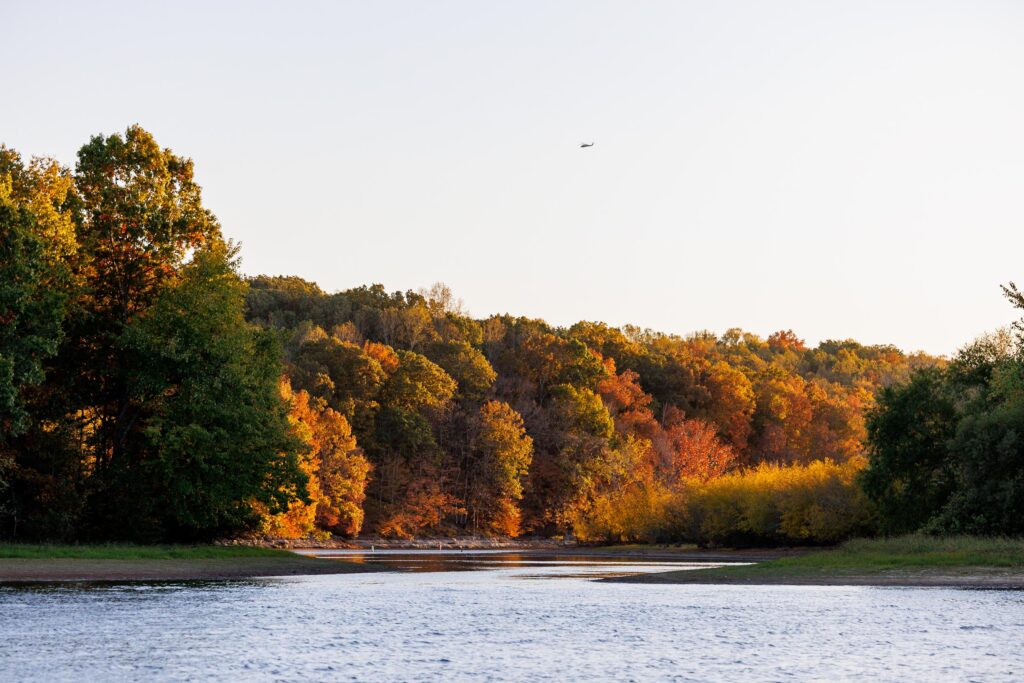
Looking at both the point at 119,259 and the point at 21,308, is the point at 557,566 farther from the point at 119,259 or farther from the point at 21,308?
the point at 21,308

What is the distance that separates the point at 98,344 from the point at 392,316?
8304cm

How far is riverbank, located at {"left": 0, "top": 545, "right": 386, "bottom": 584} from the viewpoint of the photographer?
51.9m

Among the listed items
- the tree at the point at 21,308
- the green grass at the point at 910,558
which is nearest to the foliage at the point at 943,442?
the green grass at the point at 910,558

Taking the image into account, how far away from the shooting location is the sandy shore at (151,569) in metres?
51.2

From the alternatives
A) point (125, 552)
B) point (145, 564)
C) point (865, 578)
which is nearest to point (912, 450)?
point (865, 578)

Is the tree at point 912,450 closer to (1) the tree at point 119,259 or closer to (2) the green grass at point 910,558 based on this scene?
(2) the green grass at point 910,558

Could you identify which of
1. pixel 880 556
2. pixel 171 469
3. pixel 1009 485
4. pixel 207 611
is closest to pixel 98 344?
pixel 171 469

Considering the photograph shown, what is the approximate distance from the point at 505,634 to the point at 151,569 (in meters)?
26.5

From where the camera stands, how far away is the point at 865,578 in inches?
2103

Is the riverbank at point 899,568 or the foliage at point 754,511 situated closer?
the riverbank at point 899,568

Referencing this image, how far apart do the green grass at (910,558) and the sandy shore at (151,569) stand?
68.9 feet

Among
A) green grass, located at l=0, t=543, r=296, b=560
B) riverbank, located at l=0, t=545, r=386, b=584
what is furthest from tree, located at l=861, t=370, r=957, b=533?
green grass, located at l=0, t=543, r=296, b=560

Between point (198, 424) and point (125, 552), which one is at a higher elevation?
point (198, 424)

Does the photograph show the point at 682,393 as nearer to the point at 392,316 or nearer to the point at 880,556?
the point at 392,316
